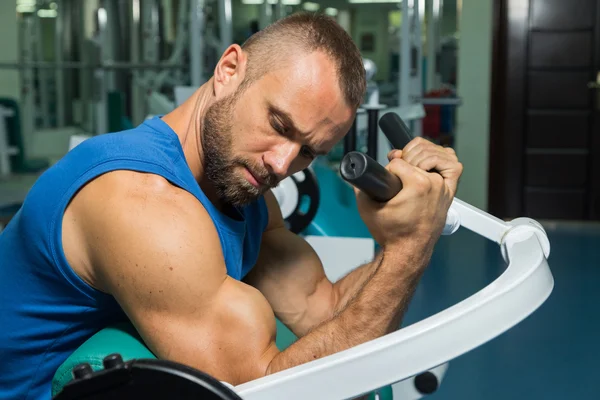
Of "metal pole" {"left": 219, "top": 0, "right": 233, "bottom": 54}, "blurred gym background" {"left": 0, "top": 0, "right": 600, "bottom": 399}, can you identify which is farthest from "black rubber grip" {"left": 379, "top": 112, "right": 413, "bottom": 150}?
"blurred gym background" {"left": 0, "top": 0, "right": 600, "bottom": 399}

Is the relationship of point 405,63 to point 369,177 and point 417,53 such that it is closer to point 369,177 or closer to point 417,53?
point 417,53

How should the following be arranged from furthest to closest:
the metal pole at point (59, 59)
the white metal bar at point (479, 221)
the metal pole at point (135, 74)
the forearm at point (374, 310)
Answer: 1. the metal pole at point (135, 74)
2. the metal pole at point (59, 59)
3. the white metal bar at point (479, 221)
4. the forearm at point (374, 310)

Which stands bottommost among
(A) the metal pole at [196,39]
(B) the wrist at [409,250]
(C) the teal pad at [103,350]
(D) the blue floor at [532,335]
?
(D) the blue floor at [532,335]

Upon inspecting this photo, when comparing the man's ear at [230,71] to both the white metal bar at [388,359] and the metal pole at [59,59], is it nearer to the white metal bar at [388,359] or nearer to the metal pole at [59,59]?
the white metal bar at [388,359]

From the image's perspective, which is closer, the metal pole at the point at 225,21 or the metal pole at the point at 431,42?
the metal pole at the point at 225,21

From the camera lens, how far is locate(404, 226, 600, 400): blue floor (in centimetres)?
246

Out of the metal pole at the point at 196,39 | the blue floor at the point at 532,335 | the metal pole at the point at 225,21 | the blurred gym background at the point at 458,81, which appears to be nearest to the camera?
the blue floor at the point at 532,335

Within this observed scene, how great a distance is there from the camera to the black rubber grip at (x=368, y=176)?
0.76m

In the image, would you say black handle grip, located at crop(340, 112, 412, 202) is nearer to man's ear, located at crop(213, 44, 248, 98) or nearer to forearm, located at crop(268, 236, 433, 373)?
forearm, located at crop(268, 236, 433, 373)

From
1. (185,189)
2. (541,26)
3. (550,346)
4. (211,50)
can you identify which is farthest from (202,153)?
(541,26)

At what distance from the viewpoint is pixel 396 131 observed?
1116 millimetres

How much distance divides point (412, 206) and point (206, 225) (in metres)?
0.25

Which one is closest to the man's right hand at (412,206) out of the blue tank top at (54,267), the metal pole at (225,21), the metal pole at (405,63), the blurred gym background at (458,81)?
the blue tank top at (54,267)

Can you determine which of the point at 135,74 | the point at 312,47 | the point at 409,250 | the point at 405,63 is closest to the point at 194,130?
the point at 312,47
